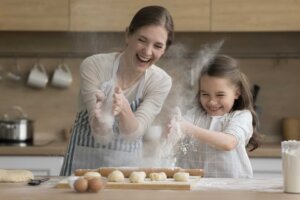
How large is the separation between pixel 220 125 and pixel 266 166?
1.06 m

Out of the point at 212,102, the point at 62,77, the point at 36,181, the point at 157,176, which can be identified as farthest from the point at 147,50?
the point at 62,77

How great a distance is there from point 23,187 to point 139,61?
2.34ft

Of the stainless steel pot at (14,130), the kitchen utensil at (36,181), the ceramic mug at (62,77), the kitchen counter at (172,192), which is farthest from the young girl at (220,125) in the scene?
the ceramic mug at (62,77)

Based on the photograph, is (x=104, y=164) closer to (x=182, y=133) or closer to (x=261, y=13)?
(x=182, y=133)

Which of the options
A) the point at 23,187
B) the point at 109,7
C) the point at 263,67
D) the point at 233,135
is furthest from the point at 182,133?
the point at 263,67

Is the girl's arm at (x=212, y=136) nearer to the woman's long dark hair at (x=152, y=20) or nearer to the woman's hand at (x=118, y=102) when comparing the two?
the woman's hand at (x=118, y=102)

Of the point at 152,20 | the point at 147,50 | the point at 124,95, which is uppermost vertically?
the point at 152,20

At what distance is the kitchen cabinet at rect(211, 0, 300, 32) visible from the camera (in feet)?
12.5

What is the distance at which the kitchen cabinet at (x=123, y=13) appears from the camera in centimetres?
383

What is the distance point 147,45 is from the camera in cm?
252

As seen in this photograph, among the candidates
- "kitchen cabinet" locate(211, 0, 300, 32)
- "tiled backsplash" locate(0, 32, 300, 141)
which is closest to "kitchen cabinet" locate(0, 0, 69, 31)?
"tiled backsplash" locate(0, 32, 300, 141)

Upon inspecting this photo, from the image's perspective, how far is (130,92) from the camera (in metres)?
2.64

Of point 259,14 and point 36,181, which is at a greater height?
point 259,14

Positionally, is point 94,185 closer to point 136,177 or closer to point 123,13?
point 136,177
